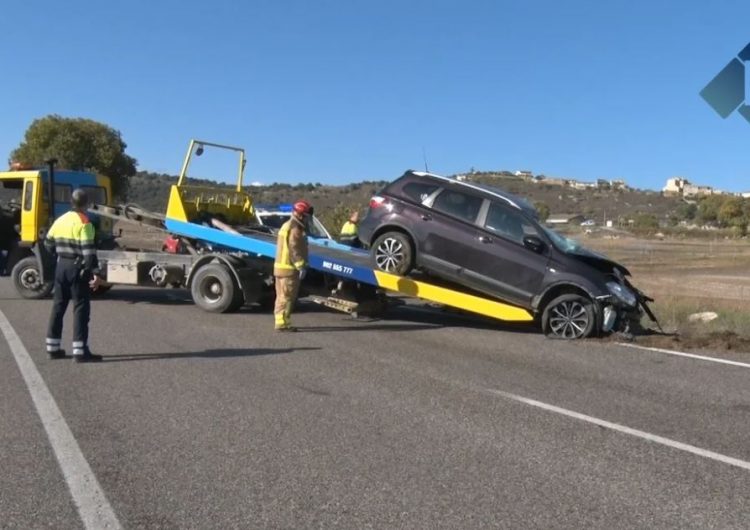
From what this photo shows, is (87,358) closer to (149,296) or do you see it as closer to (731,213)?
(149,296)

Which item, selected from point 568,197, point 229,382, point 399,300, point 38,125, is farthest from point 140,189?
point 229,382

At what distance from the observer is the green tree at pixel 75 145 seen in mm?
39031

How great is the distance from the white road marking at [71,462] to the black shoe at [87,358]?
1.44 feet

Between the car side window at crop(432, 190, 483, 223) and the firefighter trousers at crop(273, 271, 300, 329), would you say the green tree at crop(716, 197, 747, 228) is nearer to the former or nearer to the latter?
the car side window at crop(432, 190, 483, 223)

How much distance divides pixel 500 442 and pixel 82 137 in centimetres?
3897

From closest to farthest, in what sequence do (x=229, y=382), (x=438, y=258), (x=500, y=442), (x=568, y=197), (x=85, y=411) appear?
(x=500, y=442), (x=85, y=411), (x=229, y=382), (x=438, y=258), (x=568, y=197)

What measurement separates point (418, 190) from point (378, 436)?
6.36 meters

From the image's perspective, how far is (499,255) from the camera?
10.7 meters

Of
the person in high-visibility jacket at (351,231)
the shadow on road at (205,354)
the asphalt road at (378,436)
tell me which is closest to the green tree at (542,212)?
the asphalt road at (378,436)

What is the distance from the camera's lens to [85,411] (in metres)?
6.18

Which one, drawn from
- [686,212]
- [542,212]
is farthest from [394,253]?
[686,212]

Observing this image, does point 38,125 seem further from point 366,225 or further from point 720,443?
point 720,443

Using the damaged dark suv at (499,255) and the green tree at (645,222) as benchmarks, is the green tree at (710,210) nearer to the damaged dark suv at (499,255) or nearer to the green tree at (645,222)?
the green tree at (645,222)

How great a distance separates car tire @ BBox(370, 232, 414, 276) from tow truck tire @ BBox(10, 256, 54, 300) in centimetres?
632
